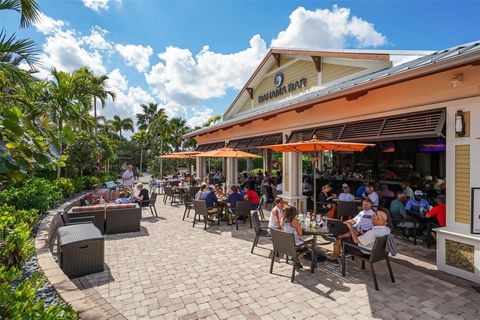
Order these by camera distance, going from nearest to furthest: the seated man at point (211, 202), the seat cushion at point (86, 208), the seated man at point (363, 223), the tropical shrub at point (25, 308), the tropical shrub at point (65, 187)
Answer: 1. the tropical shrub at point (25, 308)
2. the seated man at point (363, 223)
3. the seat cushion at point (86, 208)
4. the seated man at point (211, 202)
5. the tropical shrub at point (65, 187)

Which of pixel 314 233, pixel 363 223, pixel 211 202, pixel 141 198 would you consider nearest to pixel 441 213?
pixel 363 223

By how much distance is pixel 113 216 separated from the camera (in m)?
7.20

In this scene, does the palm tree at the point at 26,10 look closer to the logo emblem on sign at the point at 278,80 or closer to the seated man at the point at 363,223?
the seated man at the point at 363,223

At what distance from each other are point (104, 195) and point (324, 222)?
780 cm

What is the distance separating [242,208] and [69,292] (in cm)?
501

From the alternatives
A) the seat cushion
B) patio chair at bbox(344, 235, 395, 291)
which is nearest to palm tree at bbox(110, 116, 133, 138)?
the seat cushion

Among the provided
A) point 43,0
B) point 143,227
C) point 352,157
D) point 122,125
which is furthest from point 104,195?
point 122,125

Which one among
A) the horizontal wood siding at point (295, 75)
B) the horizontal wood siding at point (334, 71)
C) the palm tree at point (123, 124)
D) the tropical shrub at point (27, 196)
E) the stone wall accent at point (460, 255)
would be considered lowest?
the stone wall accent at point (460, 255)

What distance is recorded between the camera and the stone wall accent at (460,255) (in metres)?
4.53

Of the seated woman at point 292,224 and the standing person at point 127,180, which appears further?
the standing person at point 127,180

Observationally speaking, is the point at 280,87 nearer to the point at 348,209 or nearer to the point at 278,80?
the point at 278,80

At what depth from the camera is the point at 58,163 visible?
1.71m

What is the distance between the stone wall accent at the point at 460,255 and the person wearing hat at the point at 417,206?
1822 mm

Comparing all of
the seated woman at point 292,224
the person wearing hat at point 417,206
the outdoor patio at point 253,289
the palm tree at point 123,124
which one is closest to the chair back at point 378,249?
the outdoor patio at point 253,289
